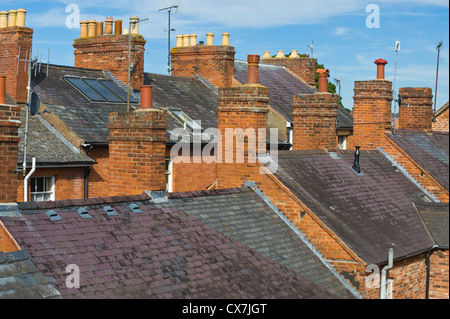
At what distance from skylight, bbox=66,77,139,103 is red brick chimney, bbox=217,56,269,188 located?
338 inches

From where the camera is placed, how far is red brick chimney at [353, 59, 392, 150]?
79.9 feet

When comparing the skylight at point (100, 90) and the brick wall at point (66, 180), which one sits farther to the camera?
the skylight at point (100, 90)

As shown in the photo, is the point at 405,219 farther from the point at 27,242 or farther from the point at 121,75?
the point at 121,75

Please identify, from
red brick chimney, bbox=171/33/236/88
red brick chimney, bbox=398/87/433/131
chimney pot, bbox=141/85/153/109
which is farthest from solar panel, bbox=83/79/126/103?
red brick chimney, bbox=398/87/433/131

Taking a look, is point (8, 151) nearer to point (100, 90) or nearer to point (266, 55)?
point (100, 90)

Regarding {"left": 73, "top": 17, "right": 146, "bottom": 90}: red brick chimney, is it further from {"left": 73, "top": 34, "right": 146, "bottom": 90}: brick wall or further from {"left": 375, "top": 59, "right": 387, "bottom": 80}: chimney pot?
{"left": 375, "top": 59, "right": 387, "bottom": 80}: chimney pot

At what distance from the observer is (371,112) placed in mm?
24797

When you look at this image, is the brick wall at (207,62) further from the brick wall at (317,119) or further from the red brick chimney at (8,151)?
the red brick chimney at (8,151)

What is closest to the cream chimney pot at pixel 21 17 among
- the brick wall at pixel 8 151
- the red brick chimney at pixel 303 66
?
the brick wall at pixel 8 151

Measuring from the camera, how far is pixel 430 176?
2230cm

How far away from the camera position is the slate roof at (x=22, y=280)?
9.36 meters

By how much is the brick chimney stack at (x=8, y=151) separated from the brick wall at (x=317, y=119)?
11.8m
